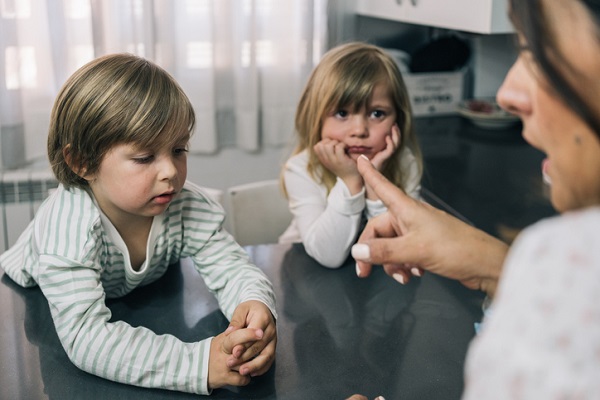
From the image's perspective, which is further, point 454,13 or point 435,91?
point 435,91

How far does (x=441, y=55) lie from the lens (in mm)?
2770

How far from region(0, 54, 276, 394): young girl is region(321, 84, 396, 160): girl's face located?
0.47 metres

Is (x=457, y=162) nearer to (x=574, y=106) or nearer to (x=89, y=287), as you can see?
(x=89, y=287)

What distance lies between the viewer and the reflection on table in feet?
3.42

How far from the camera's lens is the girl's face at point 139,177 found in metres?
1.23

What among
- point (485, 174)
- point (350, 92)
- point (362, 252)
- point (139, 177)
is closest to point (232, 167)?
point (485, 174)

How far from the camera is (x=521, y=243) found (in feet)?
1.63

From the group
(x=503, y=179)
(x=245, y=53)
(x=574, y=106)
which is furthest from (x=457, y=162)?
(x=574, y=106)

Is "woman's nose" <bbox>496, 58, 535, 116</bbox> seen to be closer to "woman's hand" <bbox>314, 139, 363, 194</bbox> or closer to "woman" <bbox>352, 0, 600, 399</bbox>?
"woman" <bbox>352, 0, 600, 399</bbox>

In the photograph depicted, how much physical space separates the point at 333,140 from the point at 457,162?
0.62m

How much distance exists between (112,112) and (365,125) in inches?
28.5

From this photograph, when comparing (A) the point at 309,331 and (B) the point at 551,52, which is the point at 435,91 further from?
(B) the point at 551,52

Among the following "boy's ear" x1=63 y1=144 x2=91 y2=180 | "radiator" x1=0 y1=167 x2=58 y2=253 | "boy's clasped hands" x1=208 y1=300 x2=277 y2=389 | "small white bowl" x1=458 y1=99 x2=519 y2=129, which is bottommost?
"radiator" x1=0 y1=167 x2=58 y2=253

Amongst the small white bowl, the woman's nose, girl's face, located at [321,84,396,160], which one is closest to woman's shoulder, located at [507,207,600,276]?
the woman's nose
